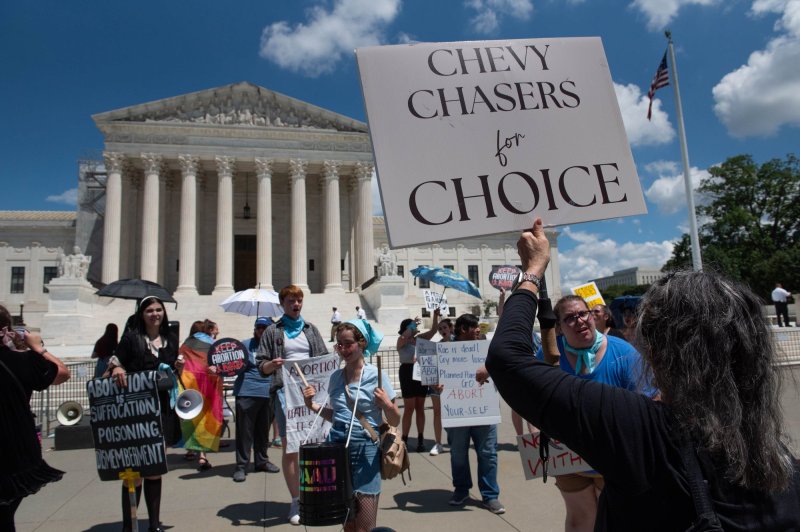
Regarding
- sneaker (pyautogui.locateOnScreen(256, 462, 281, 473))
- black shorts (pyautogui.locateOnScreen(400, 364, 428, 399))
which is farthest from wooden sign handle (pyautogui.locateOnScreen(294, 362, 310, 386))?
black shorts (pyautogui.locateOnScreen(400, 364, 428, 399))

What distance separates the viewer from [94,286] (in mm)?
32719

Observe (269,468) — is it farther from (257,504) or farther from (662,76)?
(662,76)

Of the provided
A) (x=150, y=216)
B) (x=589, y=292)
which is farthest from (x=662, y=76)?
(x=150, y=216)

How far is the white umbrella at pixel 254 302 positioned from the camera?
11.8m

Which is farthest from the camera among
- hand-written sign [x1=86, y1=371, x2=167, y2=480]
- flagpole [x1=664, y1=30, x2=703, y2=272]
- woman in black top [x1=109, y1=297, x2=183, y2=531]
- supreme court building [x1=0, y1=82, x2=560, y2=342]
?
supreme court building [x1=0, y1=82, x2=560, y2=342]

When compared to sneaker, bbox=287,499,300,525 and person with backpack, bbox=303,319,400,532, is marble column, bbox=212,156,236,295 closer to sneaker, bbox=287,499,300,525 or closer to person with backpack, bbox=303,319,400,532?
sneaker, bbox=287,499,300,525

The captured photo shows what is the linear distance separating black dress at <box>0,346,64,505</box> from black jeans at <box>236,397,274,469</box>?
3514 millimetres

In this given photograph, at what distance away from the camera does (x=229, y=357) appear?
7.98 m

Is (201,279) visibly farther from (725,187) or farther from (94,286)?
(725,187)

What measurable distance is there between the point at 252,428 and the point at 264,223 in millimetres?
31786

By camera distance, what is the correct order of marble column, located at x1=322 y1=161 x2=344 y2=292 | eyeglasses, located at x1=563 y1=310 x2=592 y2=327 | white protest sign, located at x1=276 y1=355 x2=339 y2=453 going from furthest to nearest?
marble column, located at x1=322 y1=161 x2=344 y2=292 → white protest sign, located at x1=276 y1=355 x2=339 y2=453 → eyeglasses, located at x1=563 y1=310 x2=592 y2=327

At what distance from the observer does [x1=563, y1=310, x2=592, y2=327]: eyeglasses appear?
3.73 m

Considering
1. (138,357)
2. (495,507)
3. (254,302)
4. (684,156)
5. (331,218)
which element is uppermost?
(331,218)

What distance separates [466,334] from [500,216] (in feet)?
16.0
